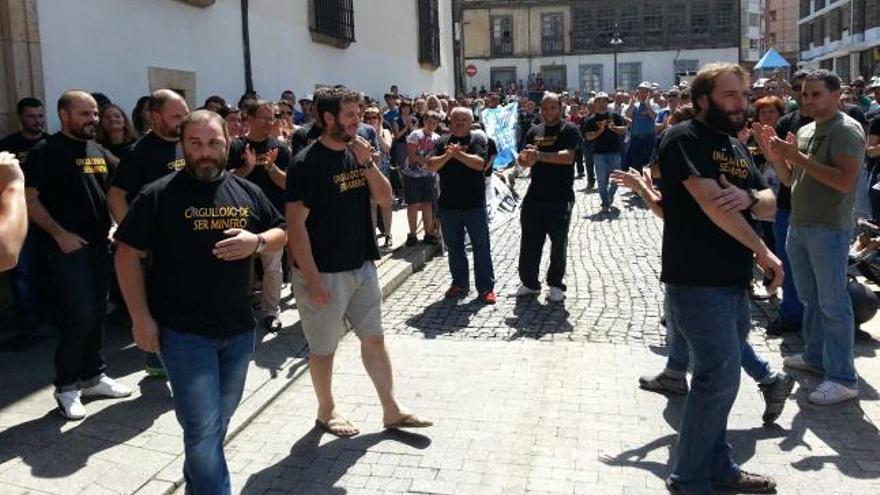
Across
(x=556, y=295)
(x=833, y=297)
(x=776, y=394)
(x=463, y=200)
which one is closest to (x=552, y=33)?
(x=463, y=200)

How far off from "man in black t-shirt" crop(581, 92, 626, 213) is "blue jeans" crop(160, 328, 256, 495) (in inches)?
407

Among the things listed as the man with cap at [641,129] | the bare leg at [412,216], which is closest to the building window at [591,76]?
the man with cap at [641,129]

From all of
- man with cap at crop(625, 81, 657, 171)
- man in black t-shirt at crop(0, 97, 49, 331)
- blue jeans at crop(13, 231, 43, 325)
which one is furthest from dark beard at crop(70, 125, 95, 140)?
man with cap at crop(625, 81, 657, 171)

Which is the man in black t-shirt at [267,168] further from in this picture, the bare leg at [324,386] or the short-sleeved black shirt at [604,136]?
the short-sleeved black shirt at [604,136]

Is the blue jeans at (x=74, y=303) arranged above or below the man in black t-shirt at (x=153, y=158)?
below

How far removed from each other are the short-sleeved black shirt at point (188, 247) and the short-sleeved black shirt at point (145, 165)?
1.39 meters

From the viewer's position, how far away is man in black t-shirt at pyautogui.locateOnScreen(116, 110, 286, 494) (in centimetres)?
326

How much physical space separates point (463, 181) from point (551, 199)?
0.83m

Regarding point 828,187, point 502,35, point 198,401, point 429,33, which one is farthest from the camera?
point 502,35

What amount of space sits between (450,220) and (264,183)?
1.87 meters

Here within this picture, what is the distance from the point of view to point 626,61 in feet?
180

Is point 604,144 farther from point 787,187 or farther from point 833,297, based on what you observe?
point 833,297

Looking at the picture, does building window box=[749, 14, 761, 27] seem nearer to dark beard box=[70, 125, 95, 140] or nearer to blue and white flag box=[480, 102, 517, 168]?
blue and white flag box=[480, 102, 517, 168]

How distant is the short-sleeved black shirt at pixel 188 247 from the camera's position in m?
3.26
